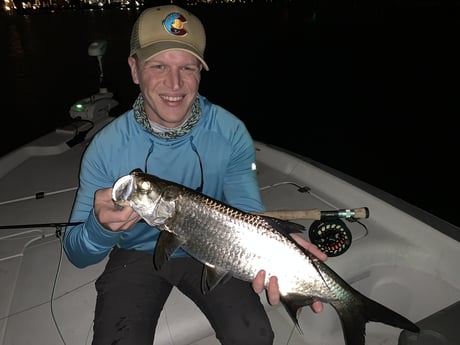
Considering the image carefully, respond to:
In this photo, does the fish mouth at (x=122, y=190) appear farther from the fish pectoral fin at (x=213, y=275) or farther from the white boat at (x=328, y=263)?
the white boat at (x=328, y=263)

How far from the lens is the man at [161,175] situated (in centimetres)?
257

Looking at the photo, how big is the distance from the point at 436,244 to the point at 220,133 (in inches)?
95.1

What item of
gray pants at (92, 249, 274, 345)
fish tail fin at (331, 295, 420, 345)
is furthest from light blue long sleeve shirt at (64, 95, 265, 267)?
fish tail fin at (331, 295, 420, 345)

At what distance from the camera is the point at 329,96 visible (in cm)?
2277

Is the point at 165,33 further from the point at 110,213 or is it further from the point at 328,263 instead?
the point at 328,263

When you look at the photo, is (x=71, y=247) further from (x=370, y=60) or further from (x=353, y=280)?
(x=370, y=60)

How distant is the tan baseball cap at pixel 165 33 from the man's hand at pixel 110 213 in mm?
1140

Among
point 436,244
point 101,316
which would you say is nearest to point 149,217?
point 101,316

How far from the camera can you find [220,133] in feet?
10.6

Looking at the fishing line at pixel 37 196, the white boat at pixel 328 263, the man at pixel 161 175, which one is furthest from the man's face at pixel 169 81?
the fishing line at pixel 37 196

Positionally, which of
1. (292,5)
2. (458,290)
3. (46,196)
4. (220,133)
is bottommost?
(292,5)

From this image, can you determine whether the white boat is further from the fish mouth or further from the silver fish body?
the fish mouth

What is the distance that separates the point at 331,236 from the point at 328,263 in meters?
0.30

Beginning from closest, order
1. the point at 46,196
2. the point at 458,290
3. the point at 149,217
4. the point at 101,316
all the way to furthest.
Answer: the point at 149,217
the point at 101,316
the point at 458,290
the point at 46,196
